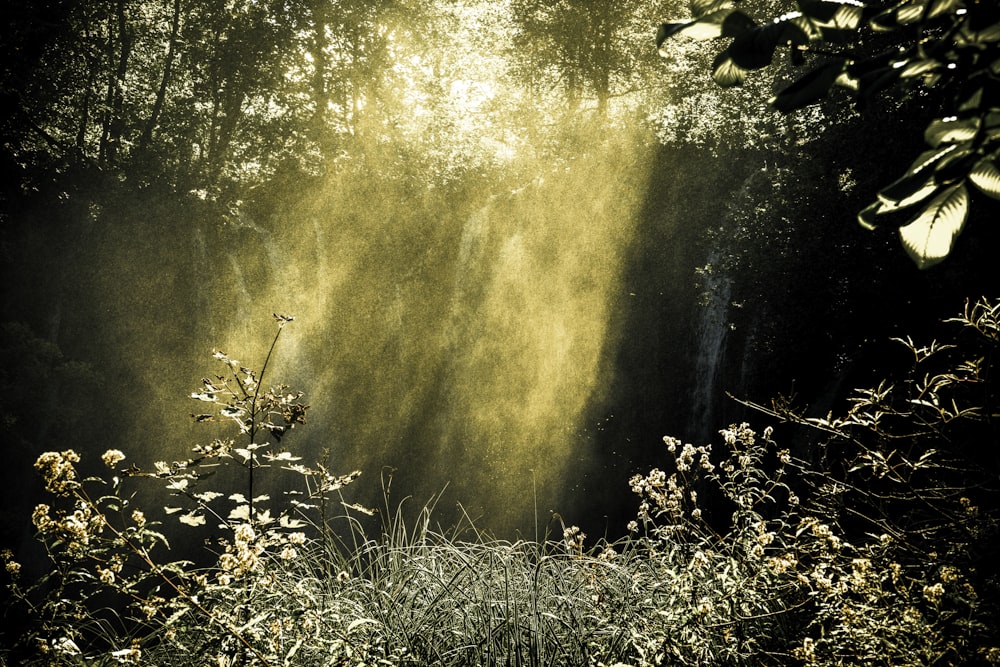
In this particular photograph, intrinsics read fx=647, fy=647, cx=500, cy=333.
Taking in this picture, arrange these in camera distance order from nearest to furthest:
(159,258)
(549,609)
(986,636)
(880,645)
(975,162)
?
(975,162) → (986,636) → (880,645) → (549,609) → (159,258)

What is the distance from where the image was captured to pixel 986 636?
162 cm

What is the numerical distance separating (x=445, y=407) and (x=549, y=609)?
615 centimetres

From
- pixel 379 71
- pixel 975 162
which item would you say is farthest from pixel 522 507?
pixel 975 162

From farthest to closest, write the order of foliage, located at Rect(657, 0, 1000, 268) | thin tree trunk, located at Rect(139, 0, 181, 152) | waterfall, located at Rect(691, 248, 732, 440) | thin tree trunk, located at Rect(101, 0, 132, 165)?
waterfall, located at Rect(691, 248, 732, 440)
thin tree trunk, located at Rect(139, 0, 181, 152)
thin tree trunk, located at Rect(101, 0, 132, 165)
foliage, located at Rect(657, 0, 1000, 268)

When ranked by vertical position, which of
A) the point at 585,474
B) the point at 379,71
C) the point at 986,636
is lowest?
the point at 585,474

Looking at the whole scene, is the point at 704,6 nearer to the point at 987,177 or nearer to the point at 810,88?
the point at 810,88

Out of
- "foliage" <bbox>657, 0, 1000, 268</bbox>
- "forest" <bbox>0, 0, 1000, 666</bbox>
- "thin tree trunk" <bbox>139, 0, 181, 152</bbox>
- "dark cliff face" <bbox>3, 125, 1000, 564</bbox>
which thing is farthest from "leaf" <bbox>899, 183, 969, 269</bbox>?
"thin tree trunk" <bbox>139, 0, 181, 152</bbox>

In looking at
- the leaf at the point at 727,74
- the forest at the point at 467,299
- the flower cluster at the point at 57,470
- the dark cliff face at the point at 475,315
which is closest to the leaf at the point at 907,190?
the leaf at the point at 727,74

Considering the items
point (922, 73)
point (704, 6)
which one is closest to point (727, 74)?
point (704, 6)

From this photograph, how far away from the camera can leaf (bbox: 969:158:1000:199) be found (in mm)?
703

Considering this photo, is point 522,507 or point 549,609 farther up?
point 549,609

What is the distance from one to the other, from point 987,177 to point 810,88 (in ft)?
0.70

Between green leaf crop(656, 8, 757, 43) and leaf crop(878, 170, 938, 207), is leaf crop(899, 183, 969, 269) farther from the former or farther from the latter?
green leaf crop(656, 8, 757, 43)

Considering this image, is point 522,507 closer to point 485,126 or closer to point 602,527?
point 602,527
